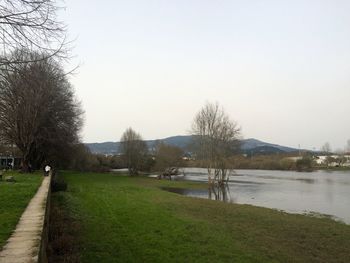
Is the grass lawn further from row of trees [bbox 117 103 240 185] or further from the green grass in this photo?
row of trees [bbox 117 103 240 185]

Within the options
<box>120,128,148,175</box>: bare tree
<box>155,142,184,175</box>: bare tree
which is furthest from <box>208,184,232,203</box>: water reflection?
<box>155,142,184,175</box>: bare tree

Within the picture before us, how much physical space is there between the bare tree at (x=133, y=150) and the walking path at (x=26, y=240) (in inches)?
2764

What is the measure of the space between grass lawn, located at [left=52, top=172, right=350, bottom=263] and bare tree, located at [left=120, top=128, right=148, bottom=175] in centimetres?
6262

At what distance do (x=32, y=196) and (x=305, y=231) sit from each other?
11246mm

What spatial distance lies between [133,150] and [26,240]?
77.7 meters

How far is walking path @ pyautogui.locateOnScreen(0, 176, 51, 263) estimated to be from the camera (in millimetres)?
7074

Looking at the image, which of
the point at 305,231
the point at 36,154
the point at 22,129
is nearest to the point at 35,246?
the point at 305,231

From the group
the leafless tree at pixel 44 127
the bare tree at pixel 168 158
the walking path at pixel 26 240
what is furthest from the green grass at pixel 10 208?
the bare tree at pixel 168 158

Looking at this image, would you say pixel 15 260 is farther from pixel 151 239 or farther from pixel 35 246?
pixel 151 239

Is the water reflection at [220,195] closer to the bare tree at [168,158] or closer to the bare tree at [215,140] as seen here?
the bare tree at [215,140]

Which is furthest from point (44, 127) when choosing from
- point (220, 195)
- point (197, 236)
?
point (197, 236)

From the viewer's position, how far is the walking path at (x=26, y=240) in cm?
707

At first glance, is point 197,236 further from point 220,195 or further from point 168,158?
point 168,158

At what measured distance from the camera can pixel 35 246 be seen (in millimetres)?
7719
